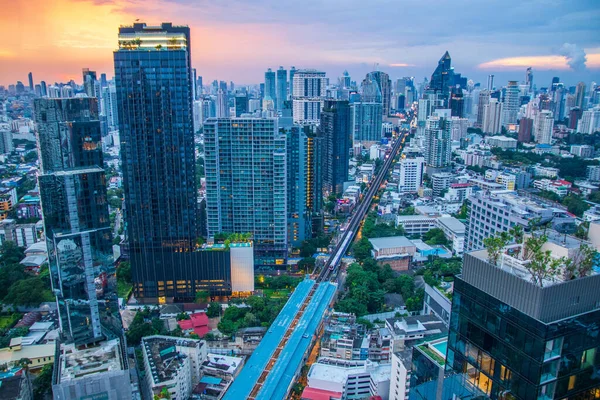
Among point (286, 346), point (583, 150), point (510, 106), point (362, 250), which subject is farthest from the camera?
point (510, 106)

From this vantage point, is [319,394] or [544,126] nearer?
[319,394]

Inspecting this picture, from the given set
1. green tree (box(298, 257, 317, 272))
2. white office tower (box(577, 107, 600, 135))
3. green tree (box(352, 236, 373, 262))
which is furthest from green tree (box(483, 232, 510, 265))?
white office tower (box(577, 107, 600, 135))

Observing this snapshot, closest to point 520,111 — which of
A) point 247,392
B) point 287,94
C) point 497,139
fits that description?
point 497,139

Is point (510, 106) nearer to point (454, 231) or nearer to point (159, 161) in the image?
point (454, 231)

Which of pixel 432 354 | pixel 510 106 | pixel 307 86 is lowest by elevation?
pixel 432 354

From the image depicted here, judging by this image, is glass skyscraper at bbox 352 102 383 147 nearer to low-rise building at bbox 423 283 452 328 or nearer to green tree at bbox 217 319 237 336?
low-rise building at bbox 423 283 452 328

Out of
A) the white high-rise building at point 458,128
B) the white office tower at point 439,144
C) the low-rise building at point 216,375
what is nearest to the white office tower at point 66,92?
the low-rise building at point 216,375

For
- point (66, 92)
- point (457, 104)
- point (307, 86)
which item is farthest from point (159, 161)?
point (457, 104)
